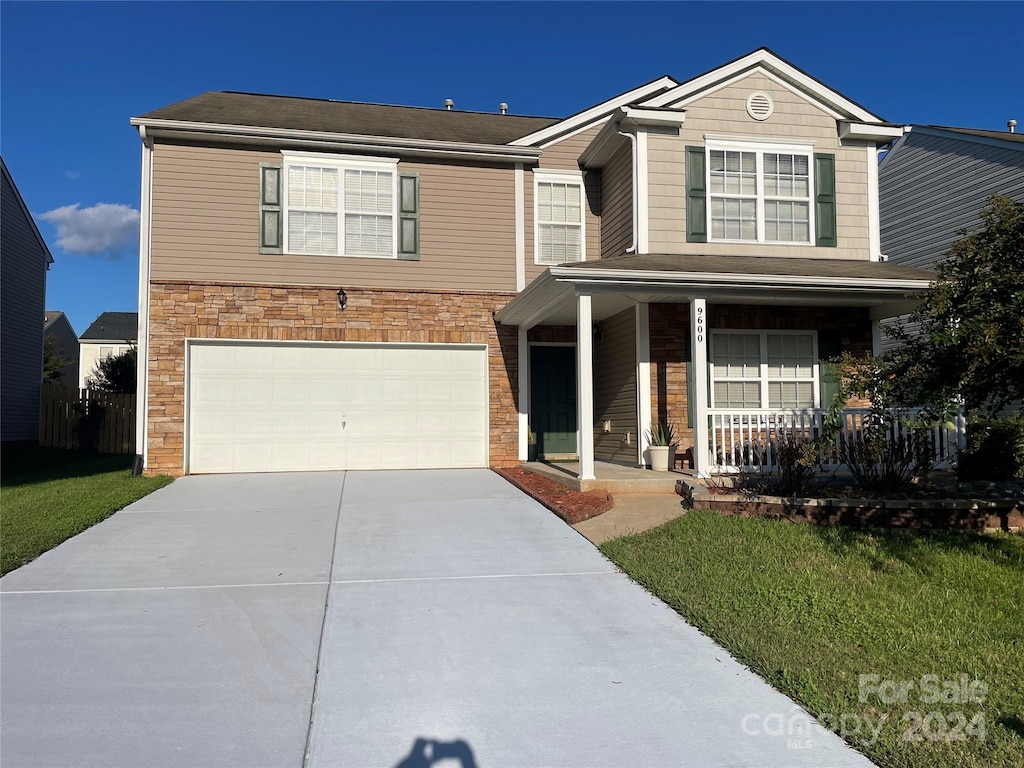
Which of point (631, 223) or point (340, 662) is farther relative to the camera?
point (631, 223)

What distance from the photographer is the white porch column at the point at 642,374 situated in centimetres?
1079

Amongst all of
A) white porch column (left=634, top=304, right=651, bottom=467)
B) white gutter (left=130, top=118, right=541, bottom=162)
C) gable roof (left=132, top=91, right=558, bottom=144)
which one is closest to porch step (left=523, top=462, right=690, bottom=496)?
white porch column (left=634, top=304, right=651, bottom=467)

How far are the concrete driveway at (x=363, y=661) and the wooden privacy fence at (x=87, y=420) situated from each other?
34.0 ft

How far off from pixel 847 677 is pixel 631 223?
8594 millimetres

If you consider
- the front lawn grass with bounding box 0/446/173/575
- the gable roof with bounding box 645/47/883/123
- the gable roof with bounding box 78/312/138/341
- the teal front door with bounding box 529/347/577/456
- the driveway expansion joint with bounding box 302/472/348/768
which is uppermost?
the gable roof with bounding box 645/47/883/123

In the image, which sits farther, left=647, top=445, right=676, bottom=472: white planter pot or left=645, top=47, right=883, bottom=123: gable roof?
left=645, top=47, right=883, bottom=123: gable roof

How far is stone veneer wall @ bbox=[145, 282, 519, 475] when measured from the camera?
11.5 meters

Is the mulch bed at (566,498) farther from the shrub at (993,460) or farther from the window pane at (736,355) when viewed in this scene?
the shrub at (993,460)

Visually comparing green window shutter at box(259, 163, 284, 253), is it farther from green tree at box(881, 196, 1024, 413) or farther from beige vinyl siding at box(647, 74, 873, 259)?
green tree at box(881, 196, 1024, 413)

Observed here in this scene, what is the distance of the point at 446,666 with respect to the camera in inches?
165

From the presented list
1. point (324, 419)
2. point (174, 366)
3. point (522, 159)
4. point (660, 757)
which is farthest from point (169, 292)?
point (660, 757)

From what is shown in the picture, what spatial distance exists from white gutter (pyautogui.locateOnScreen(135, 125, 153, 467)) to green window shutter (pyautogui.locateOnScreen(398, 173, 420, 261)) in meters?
3.95

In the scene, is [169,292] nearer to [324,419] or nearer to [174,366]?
[174,366]

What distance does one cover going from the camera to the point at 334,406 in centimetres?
1212
